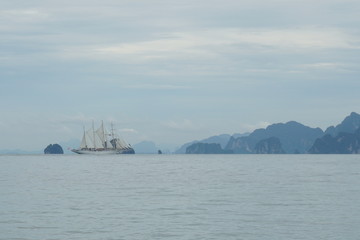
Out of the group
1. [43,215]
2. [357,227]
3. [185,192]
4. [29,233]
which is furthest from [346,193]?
[29,233]

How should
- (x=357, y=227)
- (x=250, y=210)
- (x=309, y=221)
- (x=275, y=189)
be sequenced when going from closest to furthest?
(x=357, y=227) < (x=309, y=221) < (x=250, y=210) < (x=275, y=189)

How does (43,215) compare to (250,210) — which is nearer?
(43,215)

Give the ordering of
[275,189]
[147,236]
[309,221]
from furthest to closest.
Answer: [275,189] < [309,221] < [147,236]

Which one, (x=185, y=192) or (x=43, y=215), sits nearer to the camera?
(x=43, y=215)

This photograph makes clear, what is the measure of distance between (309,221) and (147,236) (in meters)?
14.0

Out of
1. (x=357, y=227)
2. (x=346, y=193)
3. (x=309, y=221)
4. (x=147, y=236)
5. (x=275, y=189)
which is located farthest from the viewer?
(x=275, y=189)

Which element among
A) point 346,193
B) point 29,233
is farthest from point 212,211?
point 346,193

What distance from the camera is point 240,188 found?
8488 cm

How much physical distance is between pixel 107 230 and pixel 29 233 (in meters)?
5.54

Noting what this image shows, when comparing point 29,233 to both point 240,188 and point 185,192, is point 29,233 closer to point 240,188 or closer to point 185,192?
point 185,192

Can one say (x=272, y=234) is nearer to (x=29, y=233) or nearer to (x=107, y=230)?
(x=107, y=230)

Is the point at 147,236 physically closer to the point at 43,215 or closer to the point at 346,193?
the point at 43,215

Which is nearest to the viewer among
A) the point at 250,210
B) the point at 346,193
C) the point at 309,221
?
the point at 309,221

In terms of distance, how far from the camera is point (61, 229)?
1799 inches
